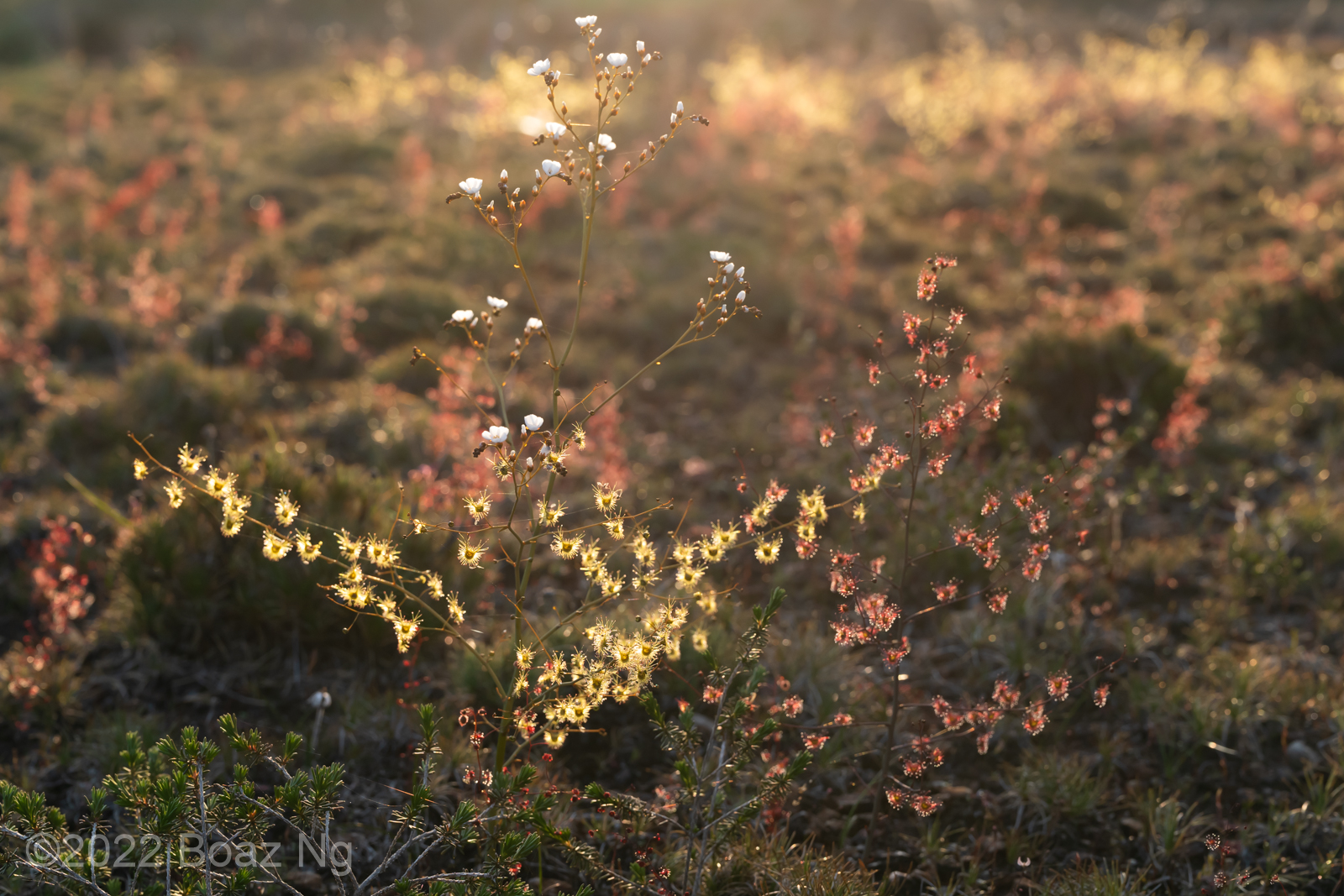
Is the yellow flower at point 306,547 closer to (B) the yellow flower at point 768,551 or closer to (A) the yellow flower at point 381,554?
(A) the yellow flower at point 381,554

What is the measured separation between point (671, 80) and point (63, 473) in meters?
12.8

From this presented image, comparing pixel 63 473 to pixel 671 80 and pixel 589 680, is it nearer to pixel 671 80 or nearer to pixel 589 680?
pixel 589 680

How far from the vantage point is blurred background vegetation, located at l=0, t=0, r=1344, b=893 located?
313 centimetres

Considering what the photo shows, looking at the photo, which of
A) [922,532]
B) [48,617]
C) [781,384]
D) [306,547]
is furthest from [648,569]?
[781,384]

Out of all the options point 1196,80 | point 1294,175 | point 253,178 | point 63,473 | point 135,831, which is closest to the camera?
point 135,831

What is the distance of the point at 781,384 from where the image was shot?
6219 mm

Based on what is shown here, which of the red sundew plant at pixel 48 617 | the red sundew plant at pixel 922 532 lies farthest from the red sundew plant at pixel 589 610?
the red sundew plant at pixel 48 617

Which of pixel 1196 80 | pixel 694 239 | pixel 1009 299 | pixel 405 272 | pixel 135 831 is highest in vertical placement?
pixel 1196 80

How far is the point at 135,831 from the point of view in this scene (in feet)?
8.74

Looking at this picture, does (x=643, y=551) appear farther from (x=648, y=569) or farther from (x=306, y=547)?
(x=306, y=547)

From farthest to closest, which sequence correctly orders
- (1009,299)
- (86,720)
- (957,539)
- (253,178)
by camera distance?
(253,178) → (1009,299) → (86,720) → (957,539)

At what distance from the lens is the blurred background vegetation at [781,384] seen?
3133 mm

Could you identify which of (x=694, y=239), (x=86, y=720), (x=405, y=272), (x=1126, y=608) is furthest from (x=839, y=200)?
(x=86, y=720)

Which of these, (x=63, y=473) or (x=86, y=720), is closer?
(x=86, y=720)
